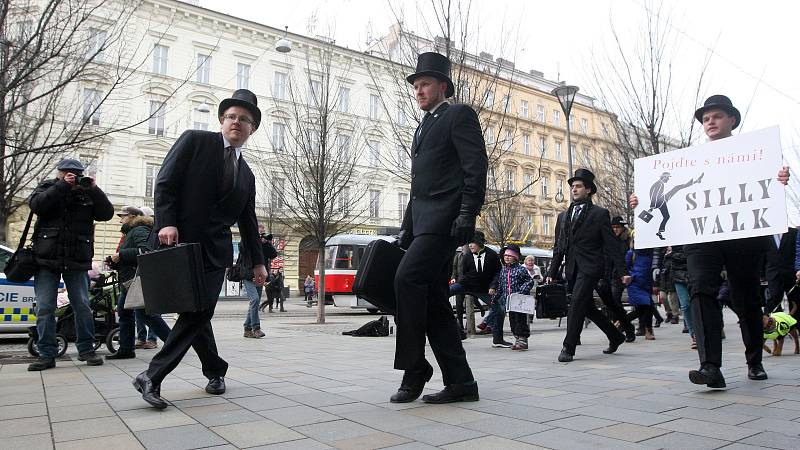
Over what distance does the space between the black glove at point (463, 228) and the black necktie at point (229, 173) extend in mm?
1723

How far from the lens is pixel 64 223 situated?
6137 millimetres

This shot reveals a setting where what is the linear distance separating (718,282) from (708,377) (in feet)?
2.73

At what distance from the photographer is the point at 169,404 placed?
3.97 meters

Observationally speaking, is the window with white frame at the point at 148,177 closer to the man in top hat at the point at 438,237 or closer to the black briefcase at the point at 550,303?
the black briefcase at the point at 550,303

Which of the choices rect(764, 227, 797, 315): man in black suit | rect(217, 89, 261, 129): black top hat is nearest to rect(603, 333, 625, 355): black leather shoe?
rect(764, 227, 797, 315): man in black suit

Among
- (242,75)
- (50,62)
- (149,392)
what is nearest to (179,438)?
(149,392)

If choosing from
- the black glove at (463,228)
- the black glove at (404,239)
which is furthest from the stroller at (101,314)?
the black glove at (463,228)

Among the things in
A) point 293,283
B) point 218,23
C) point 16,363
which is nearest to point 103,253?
point 293,283

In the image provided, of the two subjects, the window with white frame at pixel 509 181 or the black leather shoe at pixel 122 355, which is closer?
the black leather shoe at pixel 122 355

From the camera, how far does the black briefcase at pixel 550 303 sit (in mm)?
8969

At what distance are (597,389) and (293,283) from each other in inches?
1430

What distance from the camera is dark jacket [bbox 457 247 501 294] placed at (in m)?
9.24

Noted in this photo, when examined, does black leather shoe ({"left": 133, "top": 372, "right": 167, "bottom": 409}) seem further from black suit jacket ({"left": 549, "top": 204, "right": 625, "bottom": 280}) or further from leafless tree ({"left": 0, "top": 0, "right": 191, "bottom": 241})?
black suit jacket ({"left": 549, "top": 204, "right": 625, "bottom": 280})

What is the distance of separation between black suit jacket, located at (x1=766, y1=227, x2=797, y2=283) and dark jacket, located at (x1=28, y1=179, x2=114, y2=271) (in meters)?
8.25
